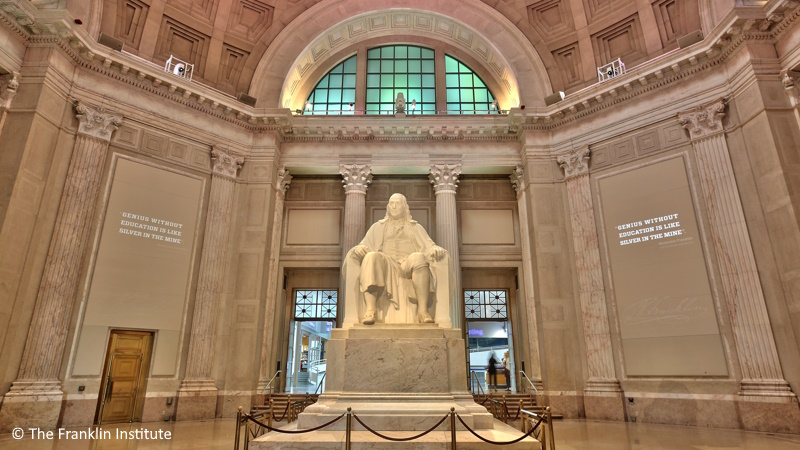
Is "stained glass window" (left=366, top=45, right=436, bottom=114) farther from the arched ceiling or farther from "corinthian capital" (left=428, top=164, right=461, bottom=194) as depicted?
"corinthian capital" (left=428, top=164, right=461, bottom=194)

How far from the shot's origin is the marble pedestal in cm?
533

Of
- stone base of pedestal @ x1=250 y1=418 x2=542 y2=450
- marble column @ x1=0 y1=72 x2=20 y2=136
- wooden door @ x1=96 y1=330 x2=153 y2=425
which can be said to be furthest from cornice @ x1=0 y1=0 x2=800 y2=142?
stone base of pedestal @ x1=250 y1=418 x2=542 y2=450

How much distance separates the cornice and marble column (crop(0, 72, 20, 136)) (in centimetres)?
98

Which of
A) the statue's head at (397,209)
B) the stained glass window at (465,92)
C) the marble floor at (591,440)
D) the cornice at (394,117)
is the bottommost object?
the marble floor at (591,440)

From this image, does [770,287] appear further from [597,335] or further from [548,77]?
[548,77]

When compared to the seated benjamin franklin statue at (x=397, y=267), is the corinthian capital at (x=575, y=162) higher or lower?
higher

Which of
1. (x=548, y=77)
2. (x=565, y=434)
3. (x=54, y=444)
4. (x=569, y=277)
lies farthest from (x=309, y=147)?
(x=565, y=434)

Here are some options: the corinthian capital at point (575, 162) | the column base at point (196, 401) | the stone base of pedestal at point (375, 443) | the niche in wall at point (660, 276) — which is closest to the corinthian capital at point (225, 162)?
the column base at point (196, 401)

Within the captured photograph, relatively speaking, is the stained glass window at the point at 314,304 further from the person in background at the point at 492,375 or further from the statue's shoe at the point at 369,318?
the statue's shoe at the point at 369,318

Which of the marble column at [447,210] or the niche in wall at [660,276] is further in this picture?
the marble column at [447,210]

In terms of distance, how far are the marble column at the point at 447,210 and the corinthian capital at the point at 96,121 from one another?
8.23m

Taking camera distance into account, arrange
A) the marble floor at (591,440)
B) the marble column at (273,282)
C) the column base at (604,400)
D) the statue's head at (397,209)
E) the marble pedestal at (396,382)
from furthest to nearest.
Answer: the marble column at (273,282), the column base at (604,400), the statue's head at (397,209), the marble floor at (591,440), the marble pedestal at (396,382)

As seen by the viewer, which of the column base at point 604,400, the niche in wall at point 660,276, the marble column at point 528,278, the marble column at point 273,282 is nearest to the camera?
the niche in wall at point 660,276

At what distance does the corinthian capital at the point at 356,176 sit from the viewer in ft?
43.3
